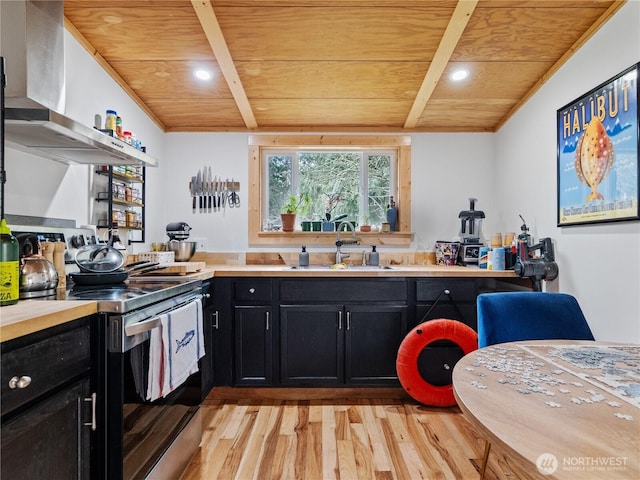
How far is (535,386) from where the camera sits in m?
0.88

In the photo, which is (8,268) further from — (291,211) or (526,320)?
(291,211)

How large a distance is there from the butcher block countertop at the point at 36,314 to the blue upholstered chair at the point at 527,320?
150cm

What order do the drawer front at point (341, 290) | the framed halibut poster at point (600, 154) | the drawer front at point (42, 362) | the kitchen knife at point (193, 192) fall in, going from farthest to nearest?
1. the kitchen knife at point (193, 192)
2. the drawer front at point (341, 290)
3. the framed halibut poster at point (600, 154)
4. the drawer front at point (42, 362)

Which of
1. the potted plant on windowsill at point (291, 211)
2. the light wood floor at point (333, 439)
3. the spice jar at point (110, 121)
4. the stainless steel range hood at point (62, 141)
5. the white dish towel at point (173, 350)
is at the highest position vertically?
the spice jar at point (110, 121)

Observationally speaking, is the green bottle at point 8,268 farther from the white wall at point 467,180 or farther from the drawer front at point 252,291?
the drawer front at point 252,291

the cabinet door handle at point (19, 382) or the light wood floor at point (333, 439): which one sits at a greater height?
the cabinet door handle at point (19, 382)

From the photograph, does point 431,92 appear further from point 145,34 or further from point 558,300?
point 145,34

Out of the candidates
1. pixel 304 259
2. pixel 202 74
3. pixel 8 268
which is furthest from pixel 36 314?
pixel 304 259

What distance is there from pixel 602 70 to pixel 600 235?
885 millimetres

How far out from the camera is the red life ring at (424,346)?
2393 millimetres

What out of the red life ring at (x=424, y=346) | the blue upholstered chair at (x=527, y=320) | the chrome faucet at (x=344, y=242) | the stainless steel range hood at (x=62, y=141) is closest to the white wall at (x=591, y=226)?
the blue upholstered chair at (x=527, y=320)

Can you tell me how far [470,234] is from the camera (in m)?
3.15

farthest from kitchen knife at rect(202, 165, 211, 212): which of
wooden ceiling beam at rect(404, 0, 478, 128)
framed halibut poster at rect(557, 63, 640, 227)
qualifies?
framed halibut poster at rect(557, 63, 640, 227)

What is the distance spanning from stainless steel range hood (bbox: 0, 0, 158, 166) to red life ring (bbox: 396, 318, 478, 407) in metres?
2.02
